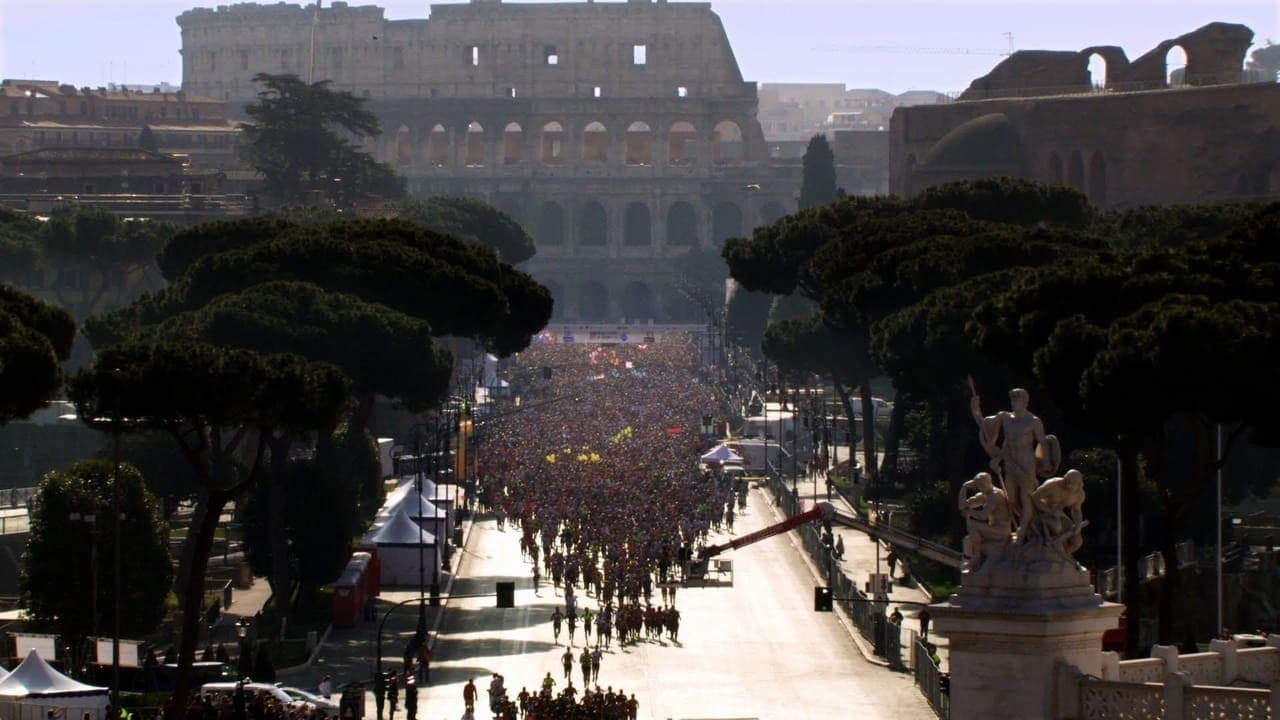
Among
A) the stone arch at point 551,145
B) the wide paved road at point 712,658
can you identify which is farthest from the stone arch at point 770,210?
the wide paved road at point 712,658

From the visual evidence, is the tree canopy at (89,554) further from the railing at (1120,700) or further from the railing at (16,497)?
the railing at (1120,700)

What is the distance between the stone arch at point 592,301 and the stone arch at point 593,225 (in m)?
5.58

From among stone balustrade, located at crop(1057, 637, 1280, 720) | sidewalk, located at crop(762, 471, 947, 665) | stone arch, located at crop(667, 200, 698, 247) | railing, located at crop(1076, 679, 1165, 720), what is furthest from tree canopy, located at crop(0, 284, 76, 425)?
stone arch, located at crop(667, 200, 698, 247)

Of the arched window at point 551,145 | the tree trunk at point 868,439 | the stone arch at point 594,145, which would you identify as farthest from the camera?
the arched window at point 551,145

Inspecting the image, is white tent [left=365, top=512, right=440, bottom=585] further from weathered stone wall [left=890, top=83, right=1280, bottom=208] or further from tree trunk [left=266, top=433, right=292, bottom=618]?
weathered stone wall [left=890, top=83, right=1280, bottom=208]

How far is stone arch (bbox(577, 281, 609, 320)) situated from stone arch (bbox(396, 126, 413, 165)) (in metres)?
18.5

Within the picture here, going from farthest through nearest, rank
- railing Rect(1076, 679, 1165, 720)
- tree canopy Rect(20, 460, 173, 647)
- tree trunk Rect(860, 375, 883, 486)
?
tree trunk Rect(860, 375, 883, 486), tree canopy Rect(20, 460, 173, 647), railing Rect(1076, 679, 1165, 720)

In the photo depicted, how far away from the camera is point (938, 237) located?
6050cm

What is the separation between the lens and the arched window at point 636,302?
180 m

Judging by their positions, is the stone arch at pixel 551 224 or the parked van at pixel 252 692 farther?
the stone arch at pixel 551 224

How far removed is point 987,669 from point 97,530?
88.5ft

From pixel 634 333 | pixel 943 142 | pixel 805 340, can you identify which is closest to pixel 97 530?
pixel 805 340

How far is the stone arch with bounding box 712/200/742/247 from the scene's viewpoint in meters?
186

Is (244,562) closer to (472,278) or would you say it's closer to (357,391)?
(357,391)
